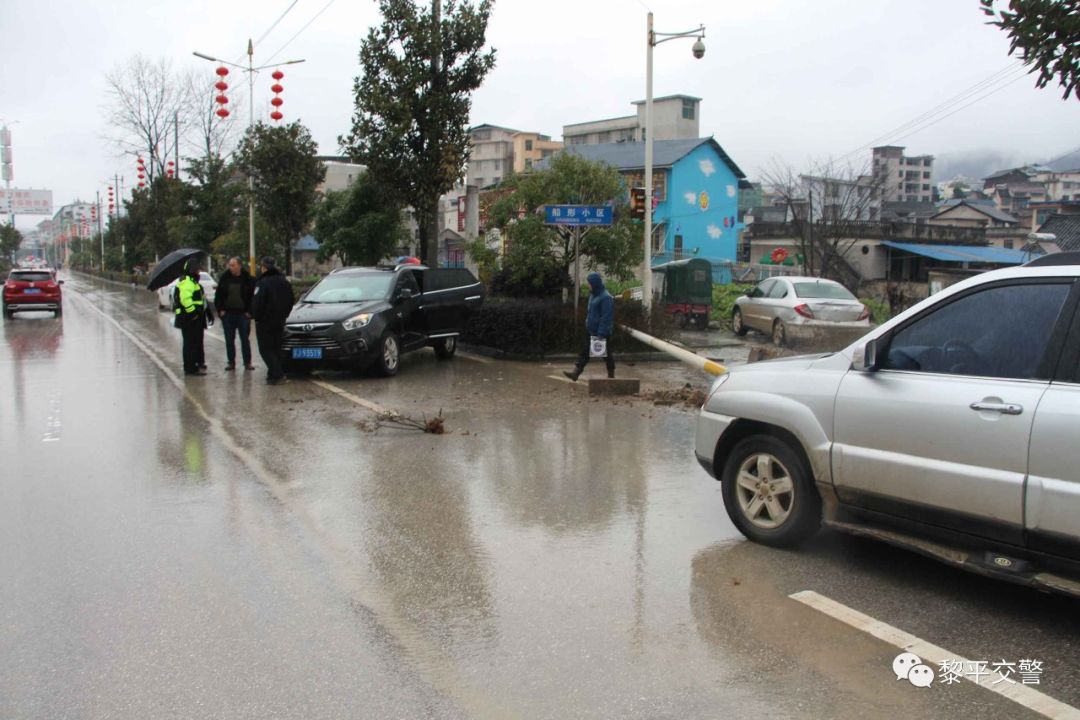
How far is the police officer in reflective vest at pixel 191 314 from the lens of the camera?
13.9 metres

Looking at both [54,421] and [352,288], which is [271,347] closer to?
[352,288]

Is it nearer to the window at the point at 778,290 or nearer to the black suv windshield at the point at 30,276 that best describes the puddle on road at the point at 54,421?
the window at the point at 778,290

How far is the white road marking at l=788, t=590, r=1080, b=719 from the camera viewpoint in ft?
11.7

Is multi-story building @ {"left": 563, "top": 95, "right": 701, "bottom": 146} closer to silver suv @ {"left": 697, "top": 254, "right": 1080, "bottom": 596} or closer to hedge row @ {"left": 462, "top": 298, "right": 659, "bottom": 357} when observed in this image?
hedge row @ {"left": 462, "top": 298, "right": 659, "bottom": 357}

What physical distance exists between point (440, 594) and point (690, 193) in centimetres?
5048

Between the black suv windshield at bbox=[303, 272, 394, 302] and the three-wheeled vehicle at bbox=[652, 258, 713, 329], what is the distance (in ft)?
33.2

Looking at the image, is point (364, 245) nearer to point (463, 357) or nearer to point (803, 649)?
point (463, 357)

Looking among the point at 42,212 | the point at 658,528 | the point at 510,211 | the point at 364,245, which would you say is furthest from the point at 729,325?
the point at 42,212

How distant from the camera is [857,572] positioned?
5.18 metres

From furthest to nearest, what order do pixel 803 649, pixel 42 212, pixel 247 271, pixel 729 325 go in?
pixel 42 212 → pixel 729 325 → pixel 247 271 → pixel 803 649

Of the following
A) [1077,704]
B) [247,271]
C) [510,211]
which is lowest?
[1077,704]

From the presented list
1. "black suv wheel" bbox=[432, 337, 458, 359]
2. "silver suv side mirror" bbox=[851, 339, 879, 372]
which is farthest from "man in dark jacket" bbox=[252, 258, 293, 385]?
"silver suv side mirror" bbox=[851, 339, 879, 372]

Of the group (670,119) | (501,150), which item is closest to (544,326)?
(670,119)

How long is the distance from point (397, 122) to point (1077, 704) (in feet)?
58.3
